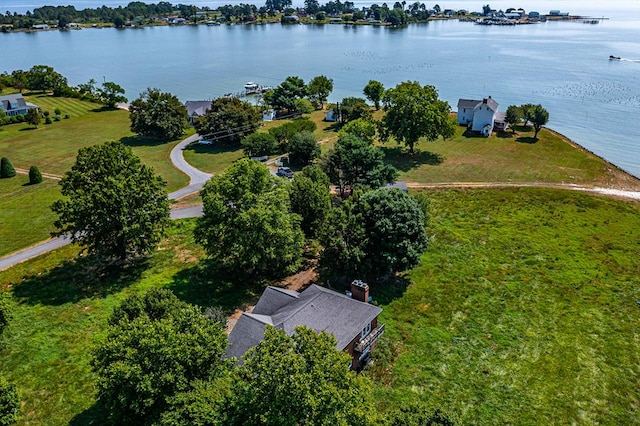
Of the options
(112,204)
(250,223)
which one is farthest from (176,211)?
(250,223)

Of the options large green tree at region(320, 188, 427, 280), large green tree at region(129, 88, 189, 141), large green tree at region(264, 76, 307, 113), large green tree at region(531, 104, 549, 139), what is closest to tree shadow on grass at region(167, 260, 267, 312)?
large green tree at region(320, 188, 427, 280)

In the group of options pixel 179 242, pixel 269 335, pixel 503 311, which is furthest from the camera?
pixel 179 242

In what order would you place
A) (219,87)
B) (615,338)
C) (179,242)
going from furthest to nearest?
(219,87) → (179,242) → (615,338)

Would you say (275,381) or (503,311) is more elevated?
(275,381)

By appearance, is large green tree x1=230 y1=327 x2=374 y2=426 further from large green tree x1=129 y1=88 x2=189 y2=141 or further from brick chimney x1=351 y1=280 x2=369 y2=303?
large green tree x1=129 y1=88 x2=189 y2=141

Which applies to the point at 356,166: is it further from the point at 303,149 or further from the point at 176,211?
the point at 176,211

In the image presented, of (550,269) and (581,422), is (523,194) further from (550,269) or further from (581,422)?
(581,422)

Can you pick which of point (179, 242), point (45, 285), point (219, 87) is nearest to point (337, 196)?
point (179, 242)

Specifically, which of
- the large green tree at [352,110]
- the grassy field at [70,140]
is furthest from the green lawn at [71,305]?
the large green tree at [352,110]
